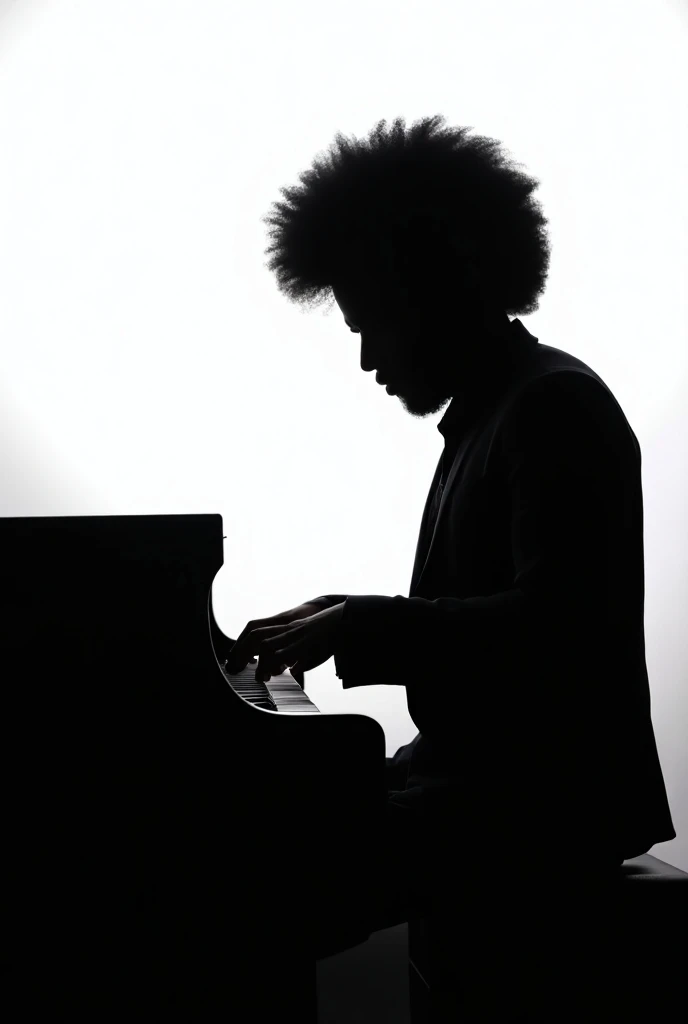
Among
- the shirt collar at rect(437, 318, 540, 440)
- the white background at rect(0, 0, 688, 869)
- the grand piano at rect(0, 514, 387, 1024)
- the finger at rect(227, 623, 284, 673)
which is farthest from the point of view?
the white background at rect(0, 0, 688, 869)

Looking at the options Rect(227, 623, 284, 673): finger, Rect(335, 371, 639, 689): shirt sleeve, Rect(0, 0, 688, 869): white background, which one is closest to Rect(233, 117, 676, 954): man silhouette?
Rect(335, 371, 639, 689): shirt sleeve

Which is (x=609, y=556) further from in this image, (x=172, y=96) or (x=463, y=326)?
(x=172, y=96)

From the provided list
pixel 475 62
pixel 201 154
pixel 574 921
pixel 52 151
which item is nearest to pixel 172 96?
pixel 201 154

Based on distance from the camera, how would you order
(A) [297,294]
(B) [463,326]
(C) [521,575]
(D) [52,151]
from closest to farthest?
(C) [521,575] → (B) [463,326] → (A) [297,294] → (D) [52,151]

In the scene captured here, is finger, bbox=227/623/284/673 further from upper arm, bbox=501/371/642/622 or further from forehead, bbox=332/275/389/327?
forehead, bbox=332/275/389/327

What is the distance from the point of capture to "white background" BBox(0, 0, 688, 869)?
2562mm

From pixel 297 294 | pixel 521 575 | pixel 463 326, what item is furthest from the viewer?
pixel 297 294

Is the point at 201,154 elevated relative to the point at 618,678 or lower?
elevated

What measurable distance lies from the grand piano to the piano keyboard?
0.46 feet

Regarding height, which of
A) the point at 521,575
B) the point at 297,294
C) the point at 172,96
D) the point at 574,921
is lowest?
the point at 574,921

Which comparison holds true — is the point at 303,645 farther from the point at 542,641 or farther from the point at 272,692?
the point at 272,692

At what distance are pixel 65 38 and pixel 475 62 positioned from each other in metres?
1.22

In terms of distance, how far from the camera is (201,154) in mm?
2617

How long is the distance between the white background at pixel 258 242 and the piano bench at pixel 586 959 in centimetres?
175
